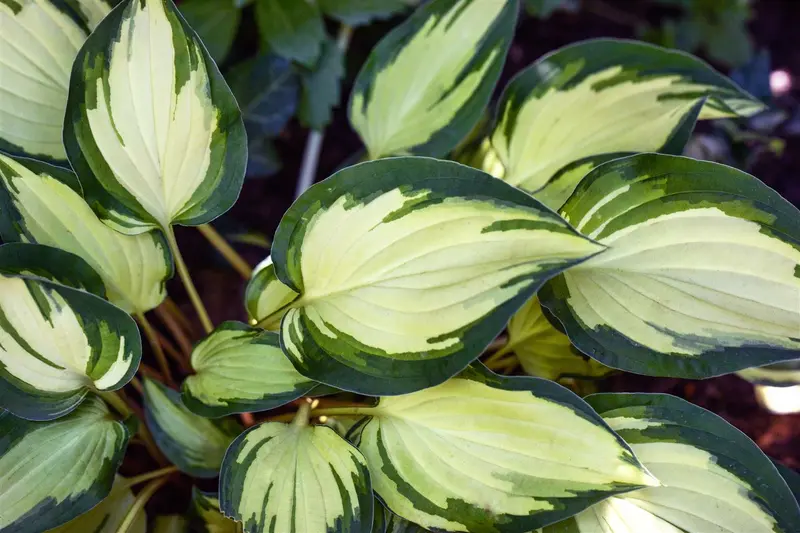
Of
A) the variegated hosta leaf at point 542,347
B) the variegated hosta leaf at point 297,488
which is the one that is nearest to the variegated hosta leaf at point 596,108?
the variegated hosta leaf at point 542,347

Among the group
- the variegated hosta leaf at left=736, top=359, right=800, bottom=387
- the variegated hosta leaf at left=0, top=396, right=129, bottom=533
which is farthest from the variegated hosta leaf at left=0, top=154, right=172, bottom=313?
the variegated hosta leaf at left=736, top=359, right=800, bottom=387

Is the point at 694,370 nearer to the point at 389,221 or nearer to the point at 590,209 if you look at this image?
the point at 590,209

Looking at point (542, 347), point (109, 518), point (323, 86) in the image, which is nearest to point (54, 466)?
point (109, 518)

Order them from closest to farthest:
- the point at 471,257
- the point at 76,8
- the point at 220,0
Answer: the point at 471,257 < the point at 76,8 < the point at 220,0

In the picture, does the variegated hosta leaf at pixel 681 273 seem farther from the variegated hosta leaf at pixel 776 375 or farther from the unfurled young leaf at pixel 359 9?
the unfurled young leaf at pixel 359 9

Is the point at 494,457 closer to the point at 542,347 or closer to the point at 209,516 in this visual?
the point at 542,347

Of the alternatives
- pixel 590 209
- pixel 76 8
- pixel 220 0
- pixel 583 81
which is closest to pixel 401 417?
pixel 590 209
